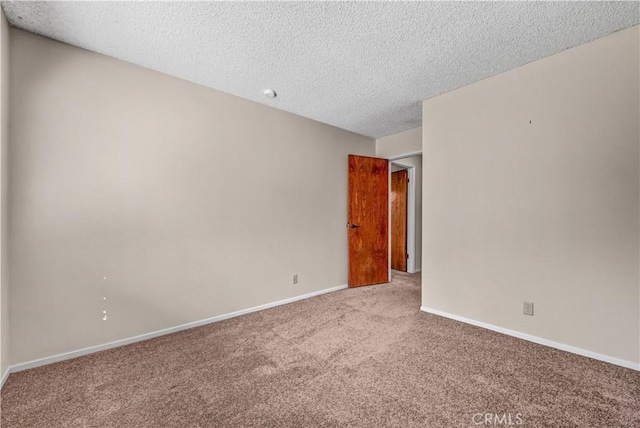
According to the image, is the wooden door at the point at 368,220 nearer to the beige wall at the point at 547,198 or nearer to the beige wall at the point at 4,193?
the beige wall at the point at 547,198

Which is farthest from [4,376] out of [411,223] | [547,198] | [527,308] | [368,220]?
[411,223]

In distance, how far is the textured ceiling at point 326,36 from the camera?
1816 millimetres

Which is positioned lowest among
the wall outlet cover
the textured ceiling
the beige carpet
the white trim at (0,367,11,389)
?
the beige carpet

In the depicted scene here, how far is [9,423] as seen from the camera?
1.49 m

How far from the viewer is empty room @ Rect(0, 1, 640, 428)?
176cm

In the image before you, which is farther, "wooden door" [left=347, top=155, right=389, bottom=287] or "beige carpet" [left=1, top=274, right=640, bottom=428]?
"wooden door" [left=347, top=155, right=389, bottom=287]

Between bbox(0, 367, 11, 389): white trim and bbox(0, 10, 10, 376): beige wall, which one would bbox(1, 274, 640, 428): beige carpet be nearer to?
bbox(0, 367, 11, 389): white trim

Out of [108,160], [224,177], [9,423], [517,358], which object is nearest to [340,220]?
[224,177]

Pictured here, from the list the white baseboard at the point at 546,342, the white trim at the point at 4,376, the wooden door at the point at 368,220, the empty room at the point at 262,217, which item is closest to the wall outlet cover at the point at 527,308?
the empty room at the point at 262,217

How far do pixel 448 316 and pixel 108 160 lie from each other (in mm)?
3664

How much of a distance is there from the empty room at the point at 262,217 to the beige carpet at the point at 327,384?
16 mm

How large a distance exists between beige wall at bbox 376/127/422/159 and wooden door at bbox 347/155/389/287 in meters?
0.20

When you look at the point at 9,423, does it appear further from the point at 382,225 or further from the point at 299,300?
the point at 382,225

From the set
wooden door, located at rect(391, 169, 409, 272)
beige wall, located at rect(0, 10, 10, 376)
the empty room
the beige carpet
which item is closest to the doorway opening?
wooden door, located at rect(391, 169, 409, 272)
